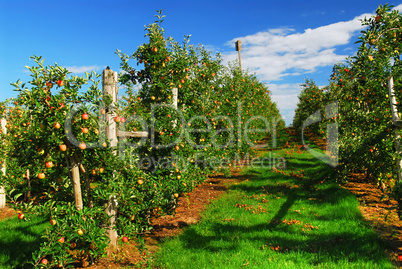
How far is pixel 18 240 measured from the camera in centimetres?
568

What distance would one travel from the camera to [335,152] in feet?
31.8

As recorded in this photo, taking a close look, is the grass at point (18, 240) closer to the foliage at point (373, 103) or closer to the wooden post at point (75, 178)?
the wooden post at point (75, 178)

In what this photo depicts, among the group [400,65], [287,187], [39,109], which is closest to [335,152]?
[287,187]

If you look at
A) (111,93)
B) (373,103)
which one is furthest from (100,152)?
(373,103)

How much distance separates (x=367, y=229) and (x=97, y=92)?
19.1 ft

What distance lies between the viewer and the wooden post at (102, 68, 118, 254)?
4.53 meters

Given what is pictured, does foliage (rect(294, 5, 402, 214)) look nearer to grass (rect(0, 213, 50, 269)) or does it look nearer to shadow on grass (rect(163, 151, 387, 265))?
shadow on grass (rect(163, 151, 387, 265))

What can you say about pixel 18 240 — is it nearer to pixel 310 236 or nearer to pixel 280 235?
pixel 280 235

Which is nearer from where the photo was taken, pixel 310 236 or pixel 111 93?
pixel 111 93

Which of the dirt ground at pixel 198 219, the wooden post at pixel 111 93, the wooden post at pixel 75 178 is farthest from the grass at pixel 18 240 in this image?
the wooden post at pixel 111 93

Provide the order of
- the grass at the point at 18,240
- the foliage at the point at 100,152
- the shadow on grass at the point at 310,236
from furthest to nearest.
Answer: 1. the grass at the point at 18,240
2. the shadow on grass at the point at 310,236
3. the foliage at the point at 100,152

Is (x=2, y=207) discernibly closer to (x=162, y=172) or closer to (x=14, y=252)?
(x=14, y=252)

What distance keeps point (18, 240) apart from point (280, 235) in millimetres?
5366

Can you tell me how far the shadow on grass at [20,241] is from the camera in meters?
4.78
